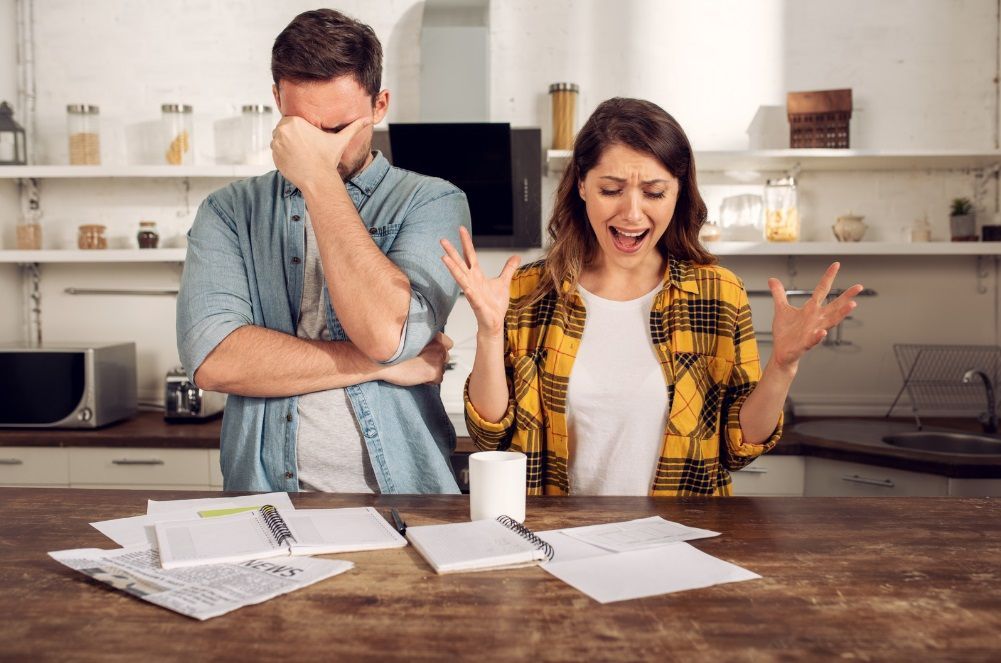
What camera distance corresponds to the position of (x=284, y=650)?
0.81 metres

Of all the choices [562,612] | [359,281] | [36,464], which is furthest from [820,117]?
[36,464]

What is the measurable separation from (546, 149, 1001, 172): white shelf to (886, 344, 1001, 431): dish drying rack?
736 mm

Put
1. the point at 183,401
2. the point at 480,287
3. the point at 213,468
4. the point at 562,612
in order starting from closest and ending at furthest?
the point at 562,612 < the point at 480,287 < the point at 213,468 < the point at 183,401

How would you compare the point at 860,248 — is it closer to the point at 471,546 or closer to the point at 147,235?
the point at 471,546

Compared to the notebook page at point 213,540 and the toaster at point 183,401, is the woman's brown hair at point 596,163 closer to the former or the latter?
the notebook page at point 213,540

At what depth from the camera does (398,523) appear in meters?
1.19

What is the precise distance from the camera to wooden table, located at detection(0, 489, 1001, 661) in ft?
2.67

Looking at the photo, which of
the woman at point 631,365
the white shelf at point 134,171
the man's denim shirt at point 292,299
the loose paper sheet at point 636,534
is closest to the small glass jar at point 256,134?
the white shelf at point 134,171

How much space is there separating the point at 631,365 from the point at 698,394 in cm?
14

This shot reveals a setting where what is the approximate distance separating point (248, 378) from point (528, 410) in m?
0.54

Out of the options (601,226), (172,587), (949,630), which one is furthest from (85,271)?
(949,630)

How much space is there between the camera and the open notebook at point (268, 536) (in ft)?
3.45

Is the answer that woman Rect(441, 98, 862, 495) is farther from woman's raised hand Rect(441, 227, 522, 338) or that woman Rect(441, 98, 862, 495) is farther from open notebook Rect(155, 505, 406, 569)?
open notebook Rect(155, 505, 406, 569)

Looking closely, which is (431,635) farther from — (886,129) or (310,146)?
(886,129)
